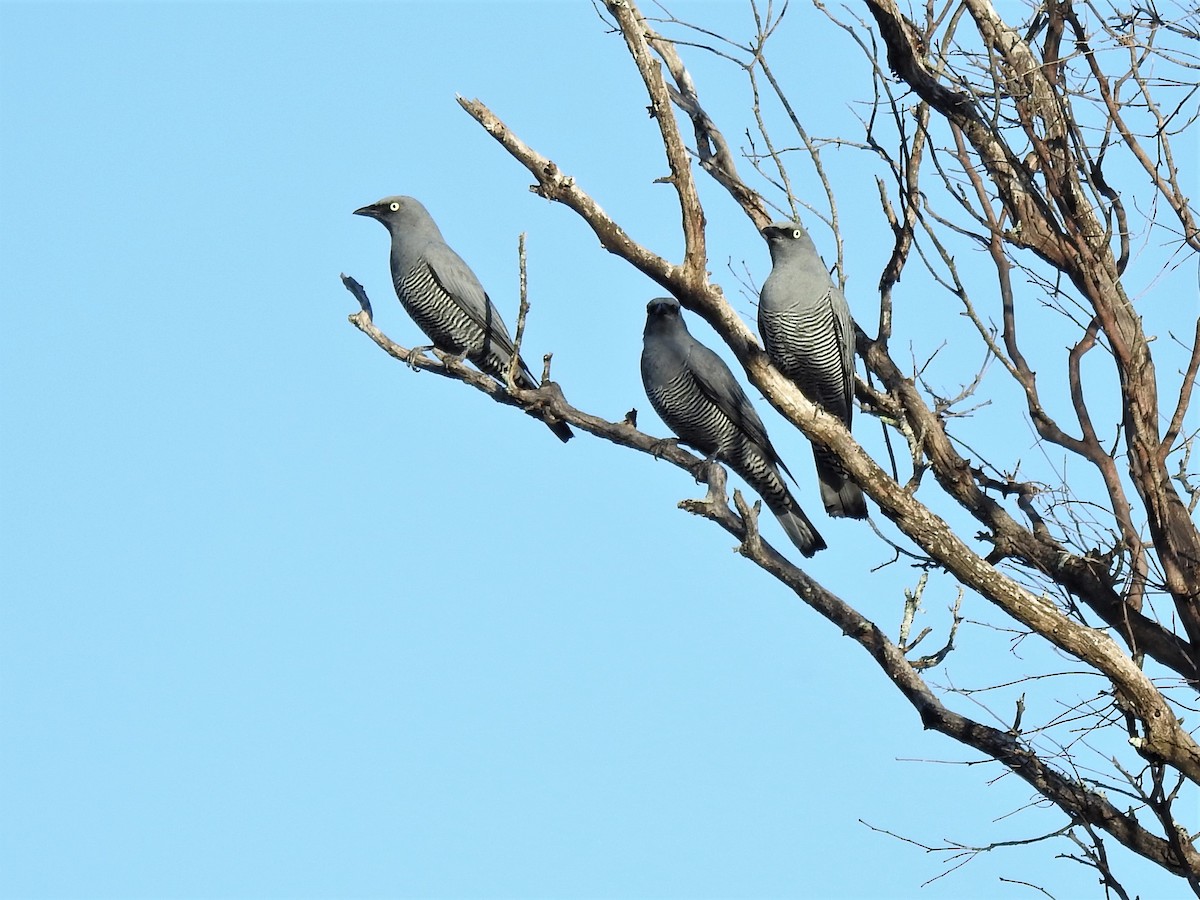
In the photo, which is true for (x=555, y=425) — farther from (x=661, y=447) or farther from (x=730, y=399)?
(x=730, y=399)

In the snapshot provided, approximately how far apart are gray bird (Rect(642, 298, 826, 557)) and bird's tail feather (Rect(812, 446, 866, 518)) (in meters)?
0.26

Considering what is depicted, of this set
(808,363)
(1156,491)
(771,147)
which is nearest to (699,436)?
(808,363)

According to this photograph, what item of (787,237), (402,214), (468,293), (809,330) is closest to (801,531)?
(809,330)

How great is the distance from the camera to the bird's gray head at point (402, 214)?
941 cm

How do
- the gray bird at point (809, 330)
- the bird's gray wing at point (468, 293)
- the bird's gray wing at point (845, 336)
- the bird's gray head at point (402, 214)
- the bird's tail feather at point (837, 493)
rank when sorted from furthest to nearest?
the bird's gray head at point (402, 214), the bird's gray wing at point (468, 293), the bird's tail feather at point (837, 493), the gray bird at point (809, 330), the bird's gray wing at point (845, 336)

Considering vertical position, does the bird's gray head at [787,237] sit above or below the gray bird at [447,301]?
above

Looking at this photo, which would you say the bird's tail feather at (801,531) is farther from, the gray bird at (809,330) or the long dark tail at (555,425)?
the long dark tail at (555,425)

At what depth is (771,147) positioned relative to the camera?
687 centimetres

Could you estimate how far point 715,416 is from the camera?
325 inches

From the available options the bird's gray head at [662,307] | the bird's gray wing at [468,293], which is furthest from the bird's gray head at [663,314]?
the bird's gray wing at [468,293]

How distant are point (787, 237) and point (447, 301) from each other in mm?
2422

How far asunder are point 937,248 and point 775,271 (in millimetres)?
1500

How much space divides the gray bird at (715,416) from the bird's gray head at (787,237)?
2.38 ft

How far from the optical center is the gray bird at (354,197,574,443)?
8.97 m
